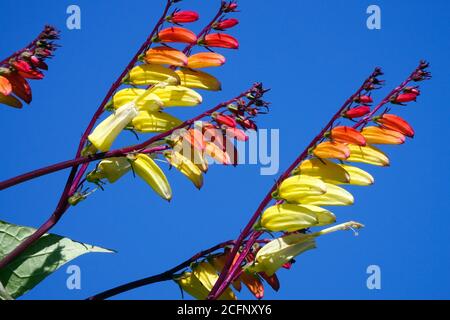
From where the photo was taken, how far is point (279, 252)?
2193mm

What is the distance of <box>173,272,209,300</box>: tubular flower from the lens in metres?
2.33

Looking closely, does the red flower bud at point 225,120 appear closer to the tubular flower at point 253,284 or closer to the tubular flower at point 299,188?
the tubular flower at point 299,188

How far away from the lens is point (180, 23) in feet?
7.93

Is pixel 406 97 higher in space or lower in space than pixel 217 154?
higher

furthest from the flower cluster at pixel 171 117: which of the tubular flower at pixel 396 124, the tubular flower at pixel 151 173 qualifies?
the tubular flower at pixel 396 124

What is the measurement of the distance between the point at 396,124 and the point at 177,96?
464 mm

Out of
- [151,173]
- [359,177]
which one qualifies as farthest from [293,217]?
[151,173]

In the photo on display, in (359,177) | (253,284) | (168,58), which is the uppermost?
(168,58)

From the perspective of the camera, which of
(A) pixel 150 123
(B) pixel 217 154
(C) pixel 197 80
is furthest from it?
(C) pixel 197 80

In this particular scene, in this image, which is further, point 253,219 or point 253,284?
point 253,284

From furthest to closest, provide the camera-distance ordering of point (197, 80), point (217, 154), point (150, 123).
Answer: point (197, 80) → point (150, 123) → point (217, 154)

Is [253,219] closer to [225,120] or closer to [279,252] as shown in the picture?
[279,252]
